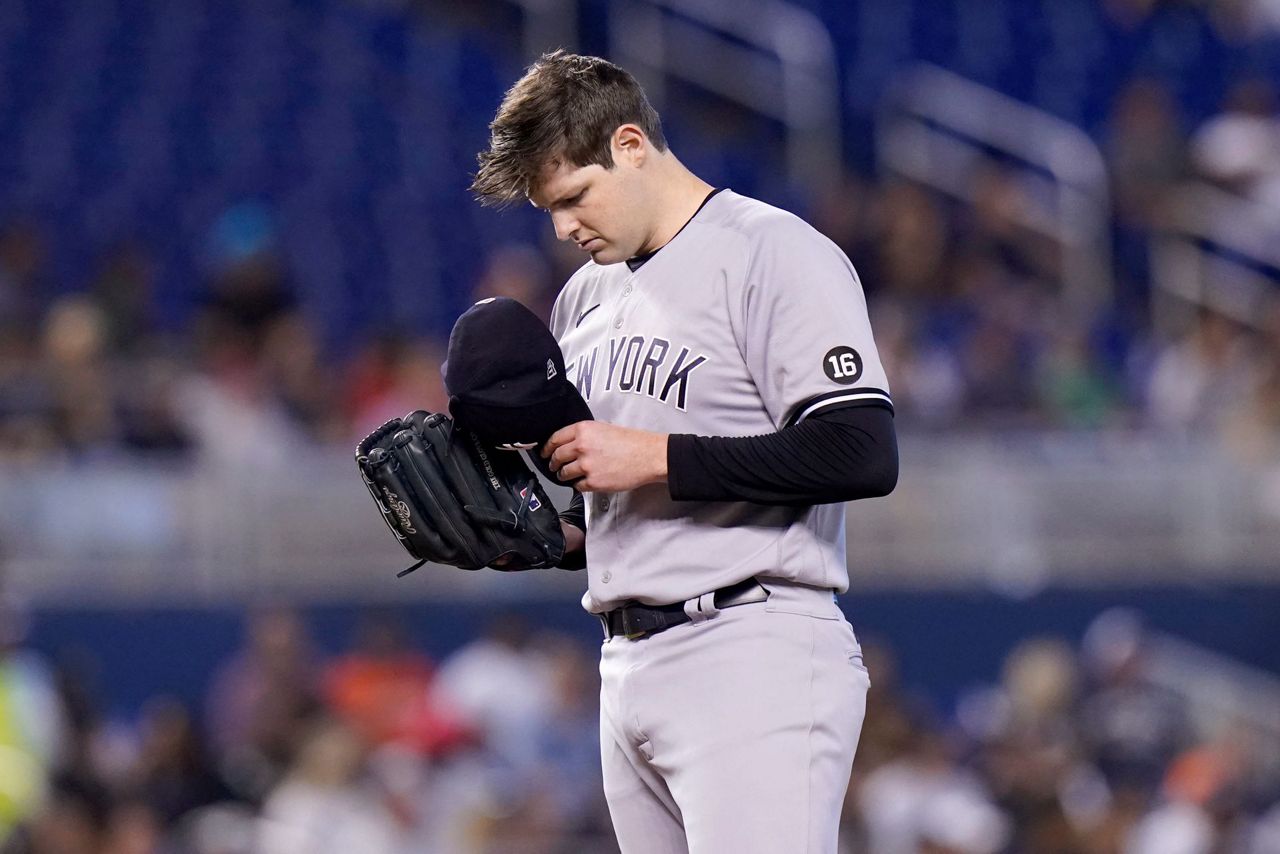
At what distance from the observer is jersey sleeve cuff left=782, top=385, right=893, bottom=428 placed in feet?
9.82

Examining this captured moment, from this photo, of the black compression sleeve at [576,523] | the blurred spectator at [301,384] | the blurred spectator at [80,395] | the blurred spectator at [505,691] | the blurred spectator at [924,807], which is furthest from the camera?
the blurred spectator at [301,384]

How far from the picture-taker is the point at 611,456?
9.88ft

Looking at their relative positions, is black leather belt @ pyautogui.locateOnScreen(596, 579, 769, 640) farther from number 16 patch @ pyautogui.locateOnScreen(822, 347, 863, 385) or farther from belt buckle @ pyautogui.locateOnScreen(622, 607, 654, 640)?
number 16 patch @ pyautogui.locateOnScreen(822, 347, 863, 385)

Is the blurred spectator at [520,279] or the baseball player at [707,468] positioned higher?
the baseball player at [707,468]

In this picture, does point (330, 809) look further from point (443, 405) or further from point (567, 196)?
point (567, 196)

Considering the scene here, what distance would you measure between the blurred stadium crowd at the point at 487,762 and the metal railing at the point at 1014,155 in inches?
140

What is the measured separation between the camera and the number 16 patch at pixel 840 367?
3.00 m

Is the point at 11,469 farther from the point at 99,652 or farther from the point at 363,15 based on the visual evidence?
the point at 363,15

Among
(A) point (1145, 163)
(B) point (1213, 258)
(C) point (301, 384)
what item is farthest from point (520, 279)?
(B) point (1213, 258)

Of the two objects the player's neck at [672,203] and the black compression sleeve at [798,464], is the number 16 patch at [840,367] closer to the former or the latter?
the black compression sleeve at [798,464]

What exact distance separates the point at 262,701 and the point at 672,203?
481 centimetres

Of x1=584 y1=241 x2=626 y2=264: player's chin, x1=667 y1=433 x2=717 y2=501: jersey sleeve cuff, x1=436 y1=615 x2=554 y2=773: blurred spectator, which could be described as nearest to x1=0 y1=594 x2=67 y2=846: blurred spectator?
x1=436 y1=615 x2=554 y2=773: blurred spectator

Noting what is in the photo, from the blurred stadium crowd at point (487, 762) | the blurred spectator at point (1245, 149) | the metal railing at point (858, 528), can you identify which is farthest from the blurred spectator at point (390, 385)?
the blurred spectator at point (1245, 149)

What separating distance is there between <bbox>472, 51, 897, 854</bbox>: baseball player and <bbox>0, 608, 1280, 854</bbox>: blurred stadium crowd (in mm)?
3835
